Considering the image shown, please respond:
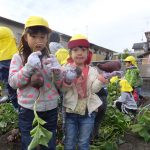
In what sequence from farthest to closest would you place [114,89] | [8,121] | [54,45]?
1. [114,89]
2. [8,121]
3. [54,45]

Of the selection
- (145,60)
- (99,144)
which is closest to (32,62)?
(99,144)

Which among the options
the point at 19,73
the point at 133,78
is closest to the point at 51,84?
the point at 19,73

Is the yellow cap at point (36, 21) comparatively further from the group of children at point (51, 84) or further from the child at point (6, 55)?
the child at point (6, 55)

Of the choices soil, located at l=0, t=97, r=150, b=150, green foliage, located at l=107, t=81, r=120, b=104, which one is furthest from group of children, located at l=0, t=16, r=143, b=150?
green foliage, located at l=107, t=81, r=120, b=104

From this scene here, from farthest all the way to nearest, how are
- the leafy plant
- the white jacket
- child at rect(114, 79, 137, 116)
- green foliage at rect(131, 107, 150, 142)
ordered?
child at rect(114, 79, 137, 116)
green foliage at rect(131, 107, 150, 142)
the white jacket
the leafy plant

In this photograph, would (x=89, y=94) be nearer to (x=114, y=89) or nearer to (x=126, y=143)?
(x=126, y=143)

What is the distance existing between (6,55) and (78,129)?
57.4 inches

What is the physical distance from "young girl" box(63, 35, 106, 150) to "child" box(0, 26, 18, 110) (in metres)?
1.09

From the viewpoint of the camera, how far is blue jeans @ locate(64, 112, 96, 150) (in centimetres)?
295

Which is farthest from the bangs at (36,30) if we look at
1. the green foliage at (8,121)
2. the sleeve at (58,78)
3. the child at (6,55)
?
the green foliage at (8,121)

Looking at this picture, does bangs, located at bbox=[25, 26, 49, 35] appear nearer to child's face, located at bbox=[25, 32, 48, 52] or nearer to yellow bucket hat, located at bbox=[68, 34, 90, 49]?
child's face, located at bbox=[25, 32, 48, 52]

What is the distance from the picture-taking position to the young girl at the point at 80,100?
291cm

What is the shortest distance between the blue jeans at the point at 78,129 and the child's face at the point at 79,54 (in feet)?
1.76

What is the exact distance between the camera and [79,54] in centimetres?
294
